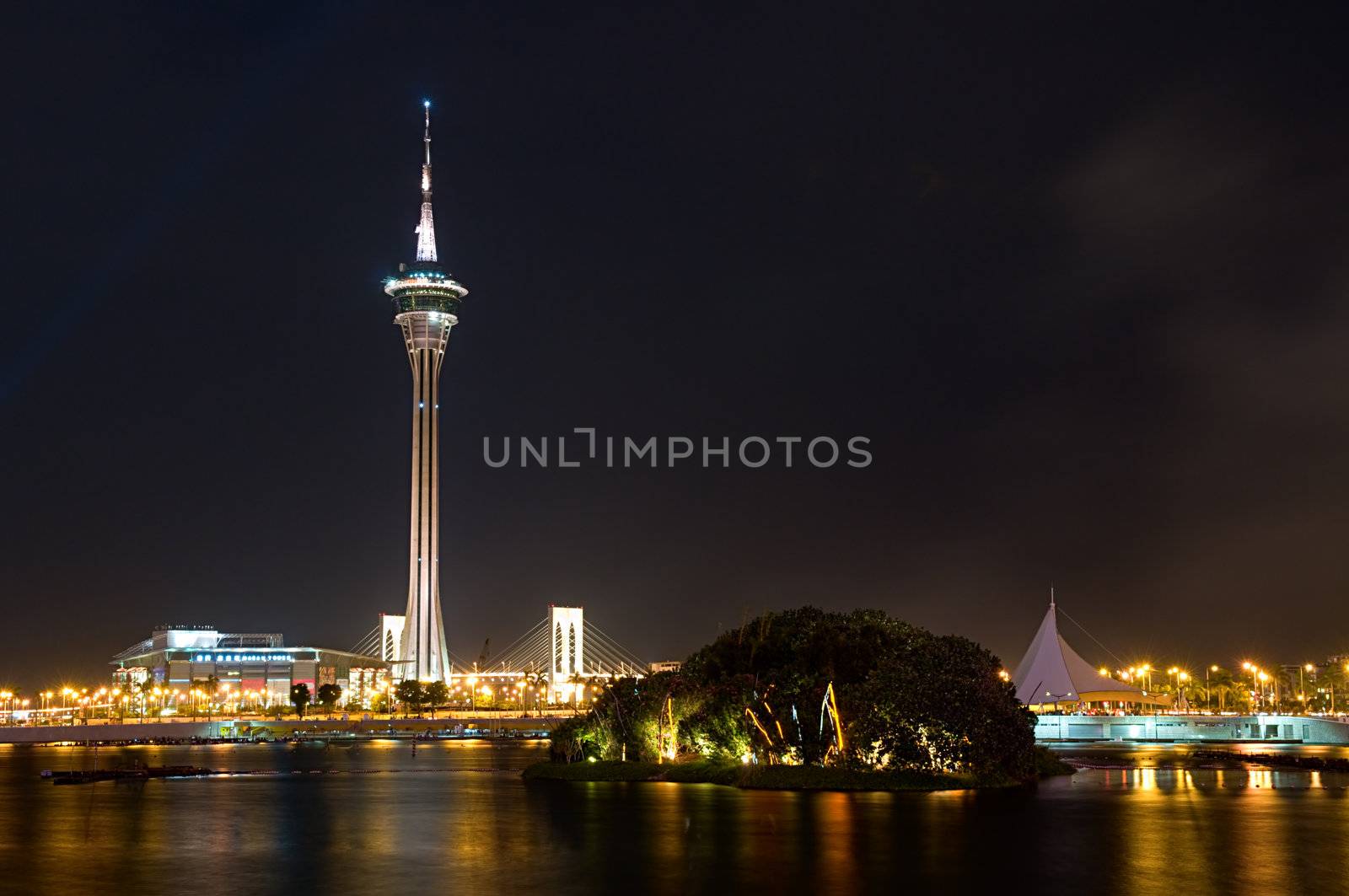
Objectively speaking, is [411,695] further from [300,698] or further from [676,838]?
[676,838]

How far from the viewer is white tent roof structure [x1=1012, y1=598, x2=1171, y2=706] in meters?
126

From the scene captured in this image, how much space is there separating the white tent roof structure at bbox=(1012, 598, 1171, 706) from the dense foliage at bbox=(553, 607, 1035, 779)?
67.2 meters

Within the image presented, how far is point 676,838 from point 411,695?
511ft

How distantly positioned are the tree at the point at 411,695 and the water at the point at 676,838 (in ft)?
416

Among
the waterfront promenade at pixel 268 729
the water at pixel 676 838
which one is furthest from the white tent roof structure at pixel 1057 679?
the water at pixel 676 838

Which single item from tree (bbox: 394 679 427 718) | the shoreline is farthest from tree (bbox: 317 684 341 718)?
the shoreline

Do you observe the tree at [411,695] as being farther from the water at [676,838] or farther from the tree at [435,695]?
the water at [676,838]

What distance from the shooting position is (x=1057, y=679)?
126438mm

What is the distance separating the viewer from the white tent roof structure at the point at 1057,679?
413 feet

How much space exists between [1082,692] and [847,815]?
89.9 metres

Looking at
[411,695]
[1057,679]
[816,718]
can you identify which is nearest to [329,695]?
[411,695]

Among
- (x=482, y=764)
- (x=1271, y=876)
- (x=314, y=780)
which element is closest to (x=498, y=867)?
(x=1271, y=876)

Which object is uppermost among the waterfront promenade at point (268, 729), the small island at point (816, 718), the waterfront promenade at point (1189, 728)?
the small island at point (816, 718)

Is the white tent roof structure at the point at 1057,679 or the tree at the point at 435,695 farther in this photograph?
the tree at the point at 435,695
